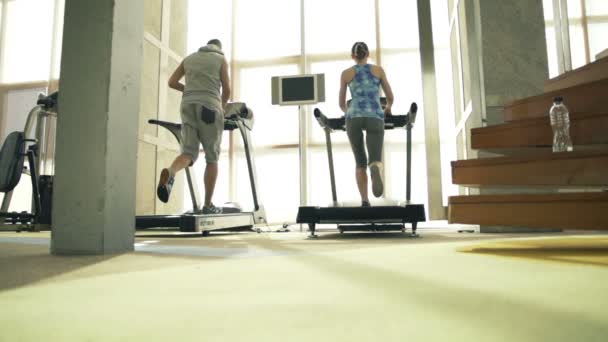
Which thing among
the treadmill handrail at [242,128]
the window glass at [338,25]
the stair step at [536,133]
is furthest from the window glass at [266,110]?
the stair step at [536,133]

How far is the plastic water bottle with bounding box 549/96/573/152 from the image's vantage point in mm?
1775

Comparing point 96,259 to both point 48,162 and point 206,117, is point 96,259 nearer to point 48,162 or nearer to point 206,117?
point 206,117

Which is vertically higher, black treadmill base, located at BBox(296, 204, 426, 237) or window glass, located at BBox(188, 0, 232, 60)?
window glass, located at BBox(188, 0, 232, 60)

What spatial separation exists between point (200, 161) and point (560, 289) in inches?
250

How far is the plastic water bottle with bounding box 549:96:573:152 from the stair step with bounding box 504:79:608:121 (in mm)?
48

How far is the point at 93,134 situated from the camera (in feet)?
5.50

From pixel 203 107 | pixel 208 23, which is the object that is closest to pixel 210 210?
pixel 203 107

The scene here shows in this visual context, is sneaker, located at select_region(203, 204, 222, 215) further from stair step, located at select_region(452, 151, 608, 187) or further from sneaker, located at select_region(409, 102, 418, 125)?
stair step, located at select_region(452, 151, 608, 187)

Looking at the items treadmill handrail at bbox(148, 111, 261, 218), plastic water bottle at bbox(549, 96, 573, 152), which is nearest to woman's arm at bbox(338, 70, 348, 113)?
treadmill handrail at bbox(148, 111, 261, 218)

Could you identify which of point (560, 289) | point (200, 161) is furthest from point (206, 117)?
point (200, 161)

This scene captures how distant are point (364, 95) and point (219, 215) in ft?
4.95

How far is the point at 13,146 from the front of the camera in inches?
169

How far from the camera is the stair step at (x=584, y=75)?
6.92 ft

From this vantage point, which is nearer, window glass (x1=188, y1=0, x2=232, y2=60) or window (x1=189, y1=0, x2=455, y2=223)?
window (x1=189, y1=0, x2=455, y2=223)
